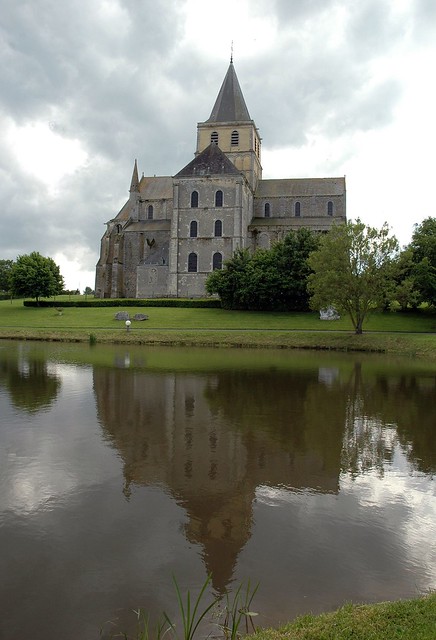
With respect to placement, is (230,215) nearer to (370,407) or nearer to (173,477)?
(370,407)

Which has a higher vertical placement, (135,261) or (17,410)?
(135,261)

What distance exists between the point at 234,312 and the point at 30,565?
44.3 m

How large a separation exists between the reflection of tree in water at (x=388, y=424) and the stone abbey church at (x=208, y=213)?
40075mm

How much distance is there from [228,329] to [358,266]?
Answer: 11.1 metres

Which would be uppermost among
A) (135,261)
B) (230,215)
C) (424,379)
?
(230,215)

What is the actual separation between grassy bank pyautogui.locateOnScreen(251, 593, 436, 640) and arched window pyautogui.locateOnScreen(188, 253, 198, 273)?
56.7 m

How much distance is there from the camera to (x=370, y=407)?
1516 cm

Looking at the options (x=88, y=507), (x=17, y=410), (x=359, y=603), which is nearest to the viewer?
(x=359, y=603)

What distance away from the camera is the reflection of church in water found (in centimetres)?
717

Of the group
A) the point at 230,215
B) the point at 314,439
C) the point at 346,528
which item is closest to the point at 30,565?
the point at 346,528

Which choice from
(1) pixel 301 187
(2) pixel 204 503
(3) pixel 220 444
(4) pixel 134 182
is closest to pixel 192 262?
(4) pixel 134 182

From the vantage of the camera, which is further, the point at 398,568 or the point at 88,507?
the point at 88,507

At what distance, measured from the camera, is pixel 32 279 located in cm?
5806

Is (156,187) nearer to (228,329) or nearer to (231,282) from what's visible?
(231,282)
